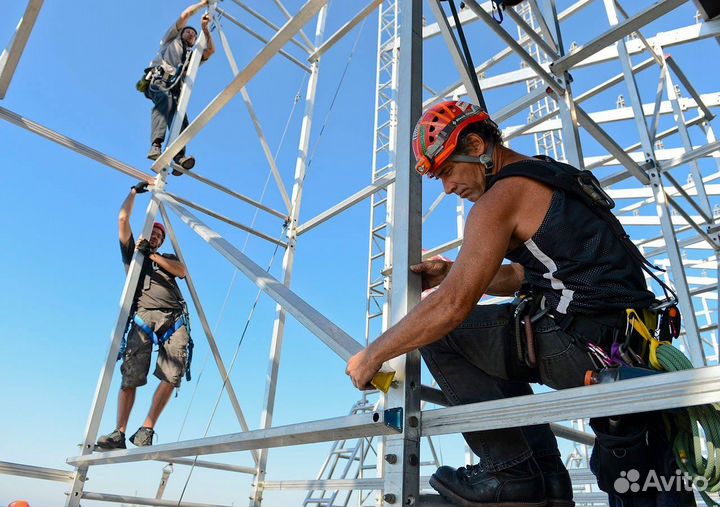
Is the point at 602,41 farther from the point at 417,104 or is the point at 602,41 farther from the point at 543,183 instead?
the point at 543,183

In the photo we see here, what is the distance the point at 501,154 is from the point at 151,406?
3.72 meters

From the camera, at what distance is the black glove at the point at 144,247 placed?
16.2 feet

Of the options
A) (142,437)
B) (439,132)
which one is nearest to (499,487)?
(439,132)

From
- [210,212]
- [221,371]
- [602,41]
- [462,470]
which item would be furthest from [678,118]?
[462,470]

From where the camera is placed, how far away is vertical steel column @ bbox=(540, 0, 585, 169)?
12.5 feet

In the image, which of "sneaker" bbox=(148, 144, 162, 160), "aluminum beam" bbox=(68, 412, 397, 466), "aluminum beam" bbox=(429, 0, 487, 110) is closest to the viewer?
"aluminum beam" bbox=(68, 412, 397, 466)

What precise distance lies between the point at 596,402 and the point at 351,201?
3.83 m

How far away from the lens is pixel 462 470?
1.87m

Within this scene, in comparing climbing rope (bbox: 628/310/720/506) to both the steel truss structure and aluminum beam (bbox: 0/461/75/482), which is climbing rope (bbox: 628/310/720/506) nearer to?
the steel truss structure

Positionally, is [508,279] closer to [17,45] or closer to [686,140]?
[17,45]

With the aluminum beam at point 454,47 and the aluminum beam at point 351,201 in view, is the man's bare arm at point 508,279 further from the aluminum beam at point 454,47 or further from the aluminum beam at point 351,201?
the aluminum beam at point 351,201

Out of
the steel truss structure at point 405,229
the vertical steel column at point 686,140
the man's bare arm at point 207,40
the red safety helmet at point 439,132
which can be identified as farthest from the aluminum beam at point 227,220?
the vertical steel column at point 686,140

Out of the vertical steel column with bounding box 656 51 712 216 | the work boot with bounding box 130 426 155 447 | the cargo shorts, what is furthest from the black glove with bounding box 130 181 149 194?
the vertical steel column with bounding box 656 51 712 216

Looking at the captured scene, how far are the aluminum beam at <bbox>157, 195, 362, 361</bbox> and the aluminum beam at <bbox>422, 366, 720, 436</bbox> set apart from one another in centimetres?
57
